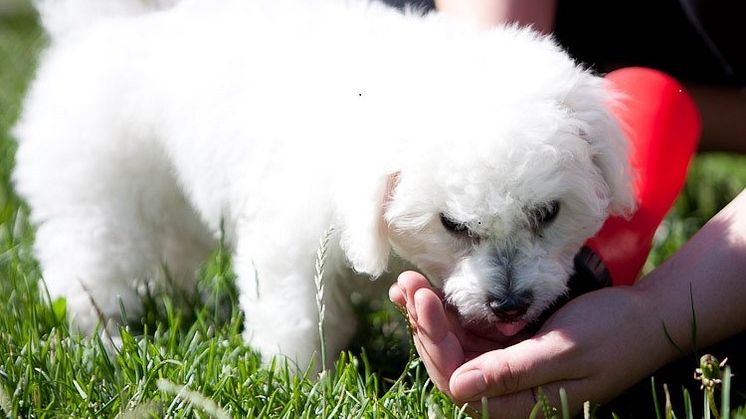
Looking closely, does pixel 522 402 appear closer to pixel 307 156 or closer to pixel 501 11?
pixel 307 156

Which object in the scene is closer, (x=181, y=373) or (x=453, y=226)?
(x=453, y=226)

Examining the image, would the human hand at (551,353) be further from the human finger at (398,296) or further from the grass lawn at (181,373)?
the grass lawn at (181,373)

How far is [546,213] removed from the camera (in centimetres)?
216

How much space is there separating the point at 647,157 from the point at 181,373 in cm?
142

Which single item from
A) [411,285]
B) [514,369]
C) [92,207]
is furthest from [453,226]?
[92,207]

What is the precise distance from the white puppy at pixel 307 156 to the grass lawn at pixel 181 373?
0.43 ft

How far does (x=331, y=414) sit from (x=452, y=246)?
1.55ft

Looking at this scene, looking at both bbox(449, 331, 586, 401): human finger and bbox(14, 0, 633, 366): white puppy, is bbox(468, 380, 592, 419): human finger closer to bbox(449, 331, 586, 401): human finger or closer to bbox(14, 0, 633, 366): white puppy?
bbox(449, 331, 586, 401): human finger

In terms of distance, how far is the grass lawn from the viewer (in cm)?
213

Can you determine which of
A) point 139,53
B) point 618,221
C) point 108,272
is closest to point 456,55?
point 618,221

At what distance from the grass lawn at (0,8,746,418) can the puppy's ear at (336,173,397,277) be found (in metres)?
0.27

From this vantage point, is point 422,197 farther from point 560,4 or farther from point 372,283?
point 560,4

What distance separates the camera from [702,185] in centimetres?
448

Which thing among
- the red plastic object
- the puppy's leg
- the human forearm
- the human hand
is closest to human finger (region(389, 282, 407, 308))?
the human hand
